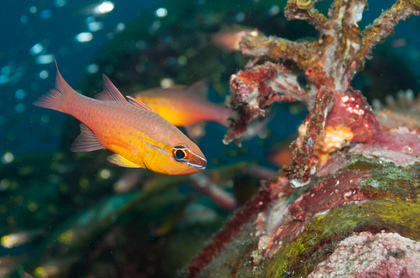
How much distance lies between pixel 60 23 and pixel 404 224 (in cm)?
2713

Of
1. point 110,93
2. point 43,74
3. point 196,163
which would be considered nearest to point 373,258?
point 196,163

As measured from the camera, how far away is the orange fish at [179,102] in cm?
353

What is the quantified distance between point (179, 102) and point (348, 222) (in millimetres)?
2620

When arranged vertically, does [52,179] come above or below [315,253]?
below

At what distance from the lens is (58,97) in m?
2.46

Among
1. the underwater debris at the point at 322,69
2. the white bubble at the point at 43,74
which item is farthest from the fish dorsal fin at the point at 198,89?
the white bubble at the point at 43,74

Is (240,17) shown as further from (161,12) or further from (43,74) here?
(43,74)

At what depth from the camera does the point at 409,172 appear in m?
2.16

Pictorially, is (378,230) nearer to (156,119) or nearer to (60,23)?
(156,119)

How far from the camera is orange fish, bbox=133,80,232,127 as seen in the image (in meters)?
3.53

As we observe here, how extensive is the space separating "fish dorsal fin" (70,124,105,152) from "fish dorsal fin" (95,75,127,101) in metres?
0.37

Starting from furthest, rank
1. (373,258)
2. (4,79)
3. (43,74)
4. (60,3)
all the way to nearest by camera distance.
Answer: (4,79), (60,3), (43,74), (373,258)

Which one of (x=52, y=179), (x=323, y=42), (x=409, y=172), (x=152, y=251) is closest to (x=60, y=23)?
(x=52, y=179)

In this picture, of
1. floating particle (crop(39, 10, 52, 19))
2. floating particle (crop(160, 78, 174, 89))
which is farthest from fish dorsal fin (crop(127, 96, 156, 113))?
floating particle (crop(39, 10, 52, 19))
